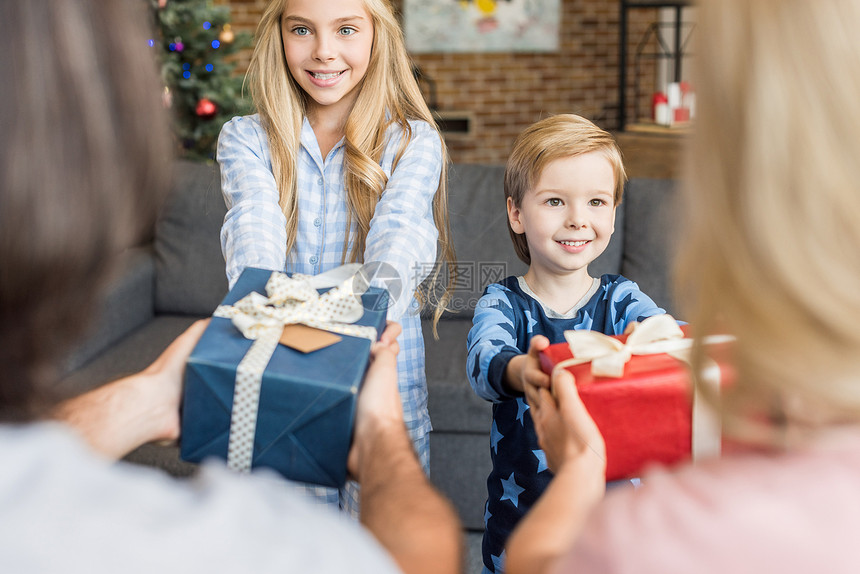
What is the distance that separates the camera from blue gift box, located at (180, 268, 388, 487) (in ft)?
2.68

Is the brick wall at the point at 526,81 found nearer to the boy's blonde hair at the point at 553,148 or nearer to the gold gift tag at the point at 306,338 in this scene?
the boy's blonde hair at the point at 553,148

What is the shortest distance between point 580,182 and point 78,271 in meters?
0.82

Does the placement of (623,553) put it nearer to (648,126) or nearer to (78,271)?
(78,271)

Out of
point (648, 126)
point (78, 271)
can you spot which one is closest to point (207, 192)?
point (78, 271)

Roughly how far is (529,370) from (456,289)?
156cm

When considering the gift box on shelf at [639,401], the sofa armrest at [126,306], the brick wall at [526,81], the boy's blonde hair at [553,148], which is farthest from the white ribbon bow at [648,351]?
the brick wall at [526,81]

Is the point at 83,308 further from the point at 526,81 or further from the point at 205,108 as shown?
the point at 526,81

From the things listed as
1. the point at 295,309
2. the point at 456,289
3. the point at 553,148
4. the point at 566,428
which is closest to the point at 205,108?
the point at 456,289

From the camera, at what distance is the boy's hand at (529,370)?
0.91m

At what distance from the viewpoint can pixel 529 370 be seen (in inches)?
36.1

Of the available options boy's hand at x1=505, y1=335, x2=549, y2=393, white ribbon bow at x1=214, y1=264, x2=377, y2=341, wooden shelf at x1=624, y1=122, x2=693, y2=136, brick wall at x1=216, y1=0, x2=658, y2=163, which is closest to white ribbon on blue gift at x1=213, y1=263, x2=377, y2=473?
white ribbon bow at x1=214, y1=264, x2=377, y2=341

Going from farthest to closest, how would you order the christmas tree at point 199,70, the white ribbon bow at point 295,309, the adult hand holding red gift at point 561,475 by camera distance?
the christmas tree at point 199,70 < the white ribbon bow at point 295,309 < the adult hand holding red gift at point 561,475

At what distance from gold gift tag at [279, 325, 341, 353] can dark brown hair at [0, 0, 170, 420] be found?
333 millimetres

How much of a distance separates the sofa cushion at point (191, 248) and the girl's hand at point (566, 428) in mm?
1884
